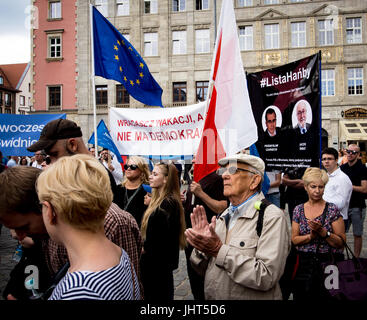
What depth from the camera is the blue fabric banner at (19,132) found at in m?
6.95

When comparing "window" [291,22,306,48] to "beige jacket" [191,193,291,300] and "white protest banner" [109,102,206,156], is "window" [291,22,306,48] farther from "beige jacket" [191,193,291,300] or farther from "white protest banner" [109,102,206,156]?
"beige jacket" [191,193,291,300]

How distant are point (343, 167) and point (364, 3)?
2134cm

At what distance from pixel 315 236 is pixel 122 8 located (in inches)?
1095

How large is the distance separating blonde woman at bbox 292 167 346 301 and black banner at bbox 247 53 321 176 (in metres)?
0.79

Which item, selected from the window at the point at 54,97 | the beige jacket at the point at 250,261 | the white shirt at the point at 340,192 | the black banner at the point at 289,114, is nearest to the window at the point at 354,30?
the black banner at the point at 289,114

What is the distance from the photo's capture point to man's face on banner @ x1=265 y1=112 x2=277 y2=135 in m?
4.89

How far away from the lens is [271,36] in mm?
25250

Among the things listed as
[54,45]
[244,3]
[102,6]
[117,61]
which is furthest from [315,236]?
[102,6]

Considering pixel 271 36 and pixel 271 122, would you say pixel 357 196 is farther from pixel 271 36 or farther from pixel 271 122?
pixel 271 36

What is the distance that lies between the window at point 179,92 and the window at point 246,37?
522cm

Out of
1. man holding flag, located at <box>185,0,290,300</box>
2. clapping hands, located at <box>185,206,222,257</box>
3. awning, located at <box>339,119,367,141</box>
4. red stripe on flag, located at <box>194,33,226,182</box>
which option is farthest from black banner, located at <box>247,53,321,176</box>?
awning, located at <box>339,119,367,141</box>

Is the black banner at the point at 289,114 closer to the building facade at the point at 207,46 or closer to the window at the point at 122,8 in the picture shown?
the building facade at the point at 207,46
